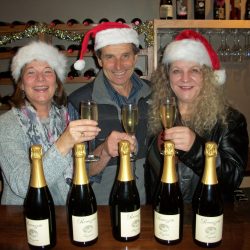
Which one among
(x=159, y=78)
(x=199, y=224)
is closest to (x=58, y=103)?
(x=159, y=78)

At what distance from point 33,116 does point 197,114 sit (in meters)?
0.79

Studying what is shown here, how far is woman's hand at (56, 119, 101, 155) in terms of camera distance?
102cm

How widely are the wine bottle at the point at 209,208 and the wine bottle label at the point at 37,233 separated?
41 cm

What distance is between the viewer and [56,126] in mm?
1513

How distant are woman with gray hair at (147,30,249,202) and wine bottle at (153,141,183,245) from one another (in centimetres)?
24

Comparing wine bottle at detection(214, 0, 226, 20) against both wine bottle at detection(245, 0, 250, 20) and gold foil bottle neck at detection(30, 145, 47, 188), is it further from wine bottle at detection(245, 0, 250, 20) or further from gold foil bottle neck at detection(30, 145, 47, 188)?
gold foil bottle neck at detection(30, 145, 47, 188)

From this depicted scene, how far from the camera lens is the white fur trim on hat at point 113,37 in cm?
166

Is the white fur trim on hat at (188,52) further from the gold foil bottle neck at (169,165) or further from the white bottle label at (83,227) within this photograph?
the white bottle label at (83,227)

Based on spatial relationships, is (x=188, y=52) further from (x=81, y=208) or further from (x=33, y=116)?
(x=81, y=208)

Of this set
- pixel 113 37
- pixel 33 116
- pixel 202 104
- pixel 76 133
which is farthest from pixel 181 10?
pixel 76 133

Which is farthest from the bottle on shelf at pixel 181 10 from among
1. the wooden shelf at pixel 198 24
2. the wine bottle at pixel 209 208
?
the wine bottle at pixel 209 208

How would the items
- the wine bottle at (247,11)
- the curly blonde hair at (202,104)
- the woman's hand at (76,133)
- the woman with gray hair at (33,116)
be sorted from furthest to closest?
the wine bottle at (247,11) → the curly blonde hair at (202,104) → the woman with gray hair at (33,116) → the woman's hand at (76,133)

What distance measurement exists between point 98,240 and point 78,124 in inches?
14.9

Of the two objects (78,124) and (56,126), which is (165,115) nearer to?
(78,124)
